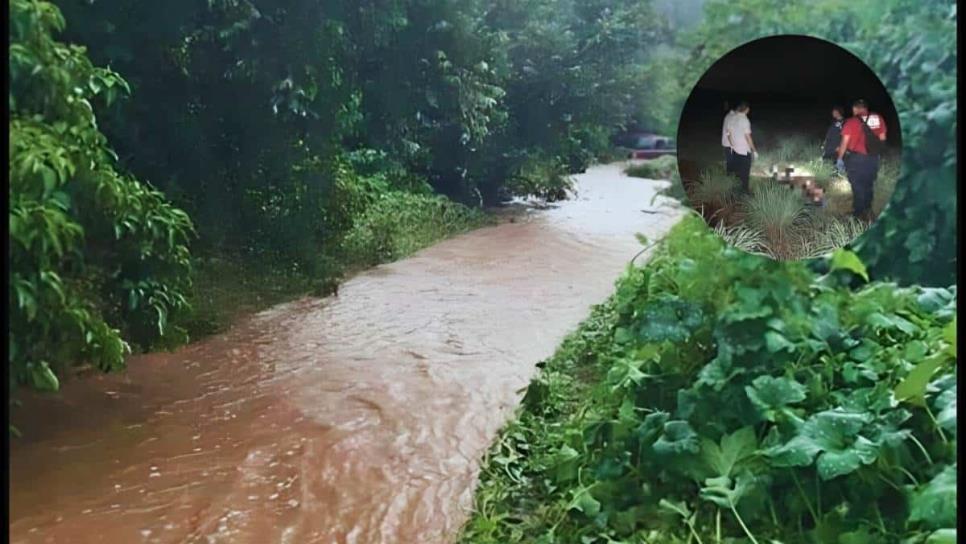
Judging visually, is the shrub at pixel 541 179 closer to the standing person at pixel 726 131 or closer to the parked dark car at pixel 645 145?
the parked dark car at pixel 645 145

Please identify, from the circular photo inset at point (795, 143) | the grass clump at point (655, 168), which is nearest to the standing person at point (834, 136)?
the circular photo inset at point (795, 143)

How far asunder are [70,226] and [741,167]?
1.15 meters

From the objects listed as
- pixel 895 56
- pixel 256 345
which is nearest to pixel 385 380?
pixel 256 345

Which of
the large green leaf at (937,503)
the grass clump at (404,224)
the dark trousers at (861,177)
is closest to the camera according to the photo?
the large green leaf at (937,503)

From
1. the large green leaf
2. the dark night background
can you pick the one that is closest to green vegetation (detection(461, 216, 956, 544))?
the large green leaf

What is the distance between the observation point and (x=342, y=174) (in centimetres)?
196

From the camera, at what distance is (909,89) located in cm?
168

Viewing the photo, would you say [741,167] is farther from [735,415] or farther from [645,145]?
[735,415]

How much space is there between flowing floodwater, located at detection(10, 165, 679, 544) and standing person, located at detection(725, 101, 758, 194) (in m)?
0.15

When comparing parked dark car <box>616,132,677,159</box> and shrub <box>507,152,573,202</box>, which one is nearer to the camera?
parked dark car <box>616,132,677,159</box>

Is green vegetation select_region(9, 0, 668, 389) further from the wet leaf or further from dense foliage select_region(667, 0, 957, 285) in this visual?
the wet leaf

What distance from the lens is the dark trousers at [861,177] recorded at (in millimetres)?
1688

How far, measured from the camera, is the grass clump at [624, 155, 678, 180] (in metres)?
1.76

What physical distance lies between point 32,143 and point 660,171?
107 cm
